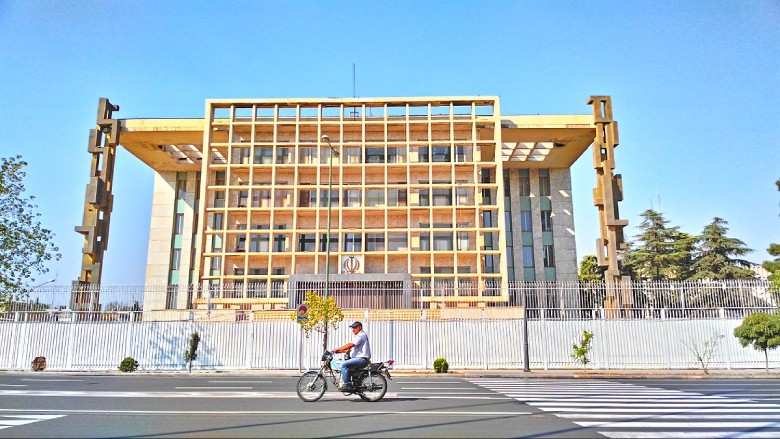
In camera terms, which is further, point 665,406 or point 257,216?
point 257,216

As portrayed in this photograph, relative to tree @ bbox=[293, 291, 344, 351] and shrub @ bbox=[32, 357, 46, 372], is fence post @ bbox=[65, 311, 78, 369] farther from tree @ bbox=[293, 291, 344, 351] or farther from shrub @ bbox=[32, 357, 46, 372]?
tree @ bbox=[293, 291, 344, 351]

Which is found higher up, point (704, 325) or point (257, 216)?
point (257, 216)

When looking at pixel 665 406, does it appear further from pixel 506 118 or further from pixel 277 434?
pixel 506 118

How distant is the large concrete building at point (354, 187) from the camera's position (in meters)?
39.3

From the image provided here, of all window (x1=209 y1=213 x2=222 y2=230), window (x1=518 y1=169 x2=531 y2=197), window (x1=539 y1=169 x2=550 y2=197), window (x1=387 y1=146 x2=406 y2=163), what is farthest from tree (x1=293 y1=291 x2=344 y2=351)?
window (x1=539 y1=169 x2=550 y2=197)

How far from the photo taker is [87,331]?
74.9 ft

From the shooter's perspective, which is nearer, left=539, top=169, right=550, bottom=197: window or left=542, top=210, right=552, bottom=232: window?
left=542, top=210, right=552, bottom=232: window

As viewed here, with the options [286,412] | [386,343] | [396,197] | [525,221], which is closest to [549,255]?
[525,221]

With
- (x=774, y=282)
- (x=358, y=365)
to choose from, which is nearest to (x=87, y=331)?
(x=358, y=365)

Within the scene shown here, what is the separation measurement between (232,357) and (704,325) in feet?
62.9

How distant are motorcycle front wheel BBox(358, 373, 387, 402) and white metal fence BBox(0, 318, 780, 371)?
11090mm

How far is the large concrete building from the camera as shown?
39.3 m

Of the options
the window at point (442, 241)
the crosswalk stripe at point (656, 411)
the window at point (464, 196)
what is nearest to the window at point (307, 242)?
the window at point (442, 241)

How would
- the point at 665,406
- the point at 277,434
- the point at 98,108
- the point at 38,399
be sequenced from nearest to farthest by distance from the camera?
the point at 277,434 < the point at 665,406 < the point at 38,399 < the point at 98,108
